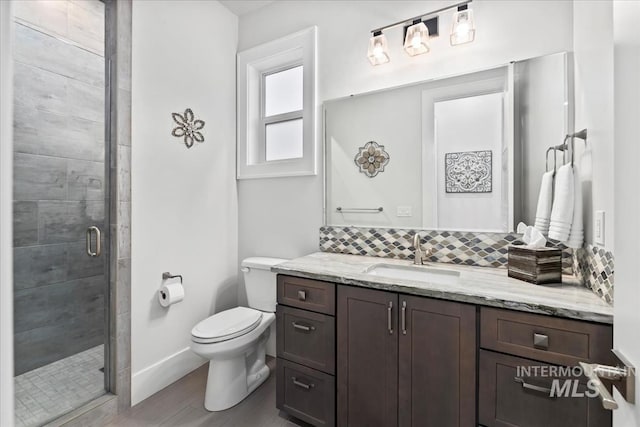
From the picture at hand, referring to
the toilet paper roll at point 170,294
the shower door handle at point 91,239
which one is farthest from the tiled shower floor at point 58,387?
the shower door handle at point 91,239

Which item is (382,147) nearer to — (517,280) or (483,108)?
(483,108)

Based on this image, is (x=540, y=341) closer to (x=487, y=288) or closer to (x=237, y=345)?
(x=487, y=288)

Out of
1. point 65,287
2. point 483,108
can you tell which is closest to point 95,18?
point 65,287

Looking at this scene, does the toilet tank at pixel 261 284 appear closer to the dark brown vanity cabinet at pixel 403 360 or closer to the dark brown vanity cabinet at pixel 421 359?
the dark brown vanity cabinet at pixel 421 359

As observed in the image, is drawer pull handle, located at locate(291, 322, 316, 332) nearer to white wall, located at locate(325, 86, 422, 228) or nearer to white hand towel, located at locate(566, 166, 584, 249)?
white wall, located at locate(325, 86, 422, 228)

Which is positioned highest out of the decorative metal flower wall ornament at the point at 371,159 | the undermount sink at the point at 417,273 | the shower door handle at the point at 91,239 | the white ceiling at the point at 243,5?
the white ceiling at the point at 243,5

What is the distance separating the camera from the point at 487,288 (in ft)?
4.00

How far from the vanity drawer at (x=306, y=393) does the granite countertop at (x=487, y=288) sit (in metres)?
0.52

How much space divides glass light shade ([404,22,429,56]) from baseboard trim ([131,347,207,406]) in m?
2.56

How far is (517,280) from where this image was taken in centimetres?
135

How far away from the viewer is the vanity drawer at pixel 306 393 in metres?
1.50

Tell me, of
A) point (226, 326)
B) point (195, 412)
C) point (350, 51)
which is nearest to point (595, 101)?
point (350, 51)

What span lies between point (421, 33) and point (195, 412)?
2641 mm

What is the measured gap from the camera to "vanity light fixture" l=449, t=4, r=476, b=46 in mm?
1609
